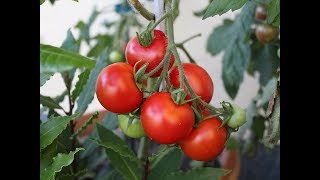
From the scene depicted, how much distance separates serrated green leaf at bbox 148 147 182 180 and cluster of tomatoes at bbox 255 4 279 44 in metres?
0.35

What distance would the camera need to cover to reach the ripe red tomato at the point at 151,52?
0.52 meters

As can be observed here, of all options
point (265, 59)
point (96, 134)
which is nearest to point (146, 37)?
point (96, 134)

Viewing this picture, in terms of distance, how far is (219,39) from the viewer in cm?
128

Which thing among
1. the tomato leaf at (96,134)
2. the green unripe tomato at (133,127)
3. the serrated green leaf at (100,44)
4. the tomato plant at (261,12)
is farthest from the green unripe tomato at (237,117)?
the serrated green leaf at (100,44)

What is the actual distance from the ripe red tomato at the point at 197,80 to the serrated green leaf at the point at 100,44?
633mm

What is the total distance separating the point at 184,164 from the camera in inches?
56.1

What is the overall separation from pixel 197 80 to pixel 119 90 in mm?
87

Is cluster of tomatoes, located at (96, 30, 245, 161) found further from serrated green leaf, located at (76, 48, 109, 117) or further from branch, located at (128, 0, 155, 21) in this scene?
serrated green leaf, located at (76, 48, 109, 117)

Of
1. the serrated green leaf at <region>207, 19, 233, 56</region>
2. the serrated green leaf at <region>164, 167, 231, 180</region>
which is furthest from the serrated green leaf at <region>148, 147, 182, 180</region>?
the serrated green leaf at <region>207, 19, 233, 56</region>

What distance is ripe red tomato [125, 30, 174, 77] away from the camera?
52 cm
